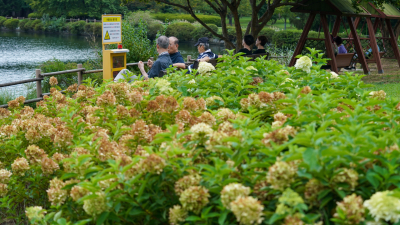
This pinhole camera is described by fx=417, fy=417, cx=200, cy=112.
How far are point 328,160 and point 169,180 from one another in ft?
2.25

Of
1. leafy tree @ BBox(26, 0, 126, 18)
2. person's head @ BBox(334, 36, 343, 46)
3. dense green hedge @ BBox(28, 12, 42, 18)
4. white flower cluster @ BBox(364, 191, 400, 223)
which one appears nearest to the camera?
white flower cluster @ BBox(364, 191, 400, 223)

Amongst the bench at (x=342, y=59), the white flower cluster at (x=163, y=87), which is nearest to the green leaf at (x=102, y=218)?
the white flower cluster at (x=163, y=87)

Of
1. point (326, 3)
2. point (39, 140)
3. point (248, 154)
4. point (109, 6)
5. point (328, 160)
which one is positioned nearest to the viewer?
point (328, 160)

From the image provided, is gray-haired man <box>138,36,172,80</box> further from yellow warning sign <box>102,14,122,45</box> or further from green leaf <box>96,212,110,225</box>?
green leaf <box>96,212,110,225</box>

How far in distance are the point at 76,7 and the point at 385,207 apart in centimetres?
7115

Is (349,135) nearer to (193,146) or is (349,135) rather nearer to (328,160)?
(328,160)

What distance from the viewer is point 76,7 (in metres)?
67.3

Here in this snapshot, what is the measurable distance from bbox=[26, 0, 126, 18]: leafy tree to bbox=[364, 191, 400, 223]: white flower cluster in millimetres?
67299

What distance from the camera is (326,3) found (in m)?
13.2

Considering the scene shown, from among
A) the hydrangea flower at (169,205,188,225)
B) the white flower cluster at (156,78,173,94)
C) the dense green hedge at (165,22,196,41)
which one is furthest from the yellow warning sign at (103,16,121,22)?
the dense green hedge at (165,22,196,41)

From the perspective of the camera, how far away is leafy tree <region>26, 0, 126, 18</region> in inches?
2589

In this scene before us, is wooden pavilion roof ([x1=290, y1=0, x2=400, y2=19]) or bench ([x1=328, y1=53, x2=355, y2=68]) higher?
wooden pavilion roof ([x1=290, y1=0, x2=400, y2=19])

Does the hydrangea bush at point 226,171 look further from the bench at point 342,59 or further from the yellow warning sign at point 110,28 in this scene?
the bench at point 342,59

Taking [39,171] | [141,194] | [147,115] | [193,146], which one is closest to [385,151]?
[193,146]
